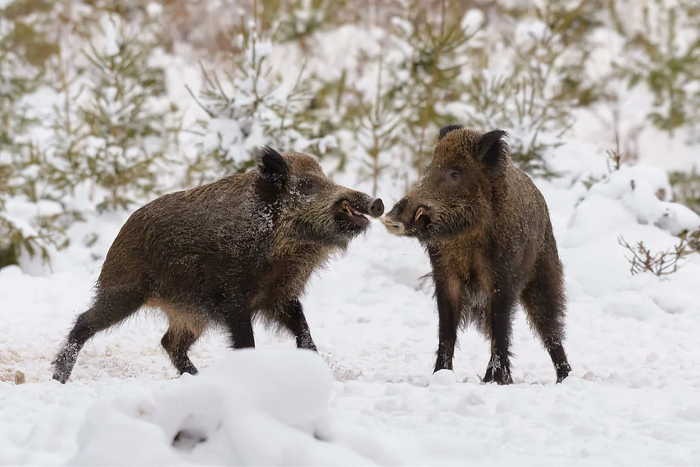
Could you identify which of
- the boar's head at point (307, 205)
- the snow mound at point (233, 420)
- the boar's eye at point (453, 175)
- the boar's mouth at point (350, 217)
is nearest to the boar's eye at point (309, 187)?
the boar's head at point (307, 205)

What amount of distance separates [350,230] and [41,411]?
7.66 ft

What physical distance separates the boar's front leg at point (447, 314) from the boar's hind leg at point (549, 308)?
0.56 meters

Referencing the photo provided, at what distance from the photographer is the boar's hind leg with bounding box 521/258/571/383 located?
216 inches

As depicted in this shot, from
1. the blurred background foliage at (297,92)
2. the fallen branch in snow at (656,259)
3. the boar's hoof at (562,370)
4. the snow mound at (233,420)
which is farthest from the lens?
the blurred background foliage at (297,92)

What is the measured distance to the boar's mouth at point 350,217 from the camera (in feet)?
17.4

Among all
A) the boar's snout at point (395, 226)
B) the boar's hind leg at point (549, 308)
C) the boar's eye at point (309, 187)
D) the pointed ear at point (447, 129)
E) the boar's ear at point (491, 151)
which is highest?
the pointed ear at point (447, 129)

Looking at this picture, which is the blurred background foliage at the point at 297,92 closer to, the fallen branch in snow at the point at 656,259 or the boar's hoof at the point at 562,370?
the fallen branch in snow at the point at 656,259

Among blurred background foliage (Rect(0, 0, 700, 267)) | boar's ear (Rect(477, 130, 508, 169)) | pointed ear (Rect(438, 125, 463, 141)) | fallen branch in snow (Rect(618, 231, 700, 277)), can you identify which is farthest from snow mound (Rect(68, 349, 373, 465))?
blurred background foliage (Rect(0, 0, 700, 267))

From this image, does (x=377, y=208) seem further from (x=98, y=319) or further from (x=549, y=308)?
(x=98, y=319)

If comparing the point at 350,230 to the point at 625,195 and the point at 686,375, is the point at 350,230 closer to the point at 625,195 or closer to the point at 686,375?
the point at 686,375

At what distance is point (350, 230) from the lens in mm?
5336

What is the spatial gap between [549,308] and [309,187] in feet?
5.96

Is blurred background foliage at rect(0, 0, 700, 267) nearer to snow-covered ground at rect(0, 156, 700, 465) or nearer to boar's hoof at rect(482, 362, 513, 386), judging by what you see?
snow-covered ground at rect(0, 156, 700, 465)

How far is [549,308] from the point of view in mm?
5512
